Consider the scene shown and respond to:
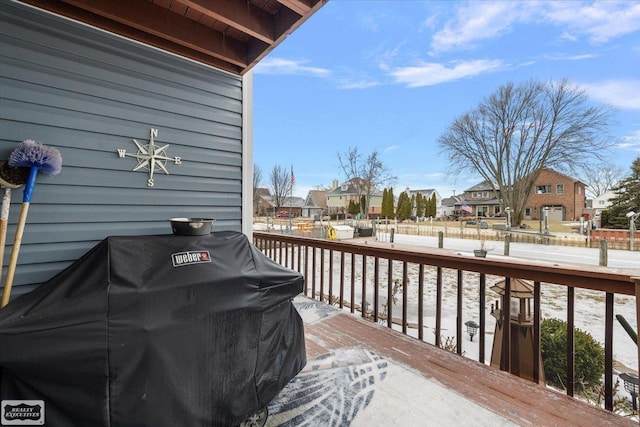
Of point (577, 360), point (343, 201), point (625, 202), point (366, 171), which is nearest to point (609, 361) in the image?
point (577, 360)

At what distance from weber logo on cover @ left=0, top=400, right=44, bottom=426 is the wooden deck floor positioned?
1.55 meters

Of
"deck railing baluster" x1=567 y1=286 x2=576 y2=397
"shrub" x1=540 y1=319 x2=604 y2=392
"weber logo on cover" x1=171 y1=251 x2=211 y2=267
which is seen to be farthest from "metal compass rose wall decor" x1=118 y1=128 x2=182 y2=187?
"shrub" x1=540 y1=319 x2=604 y2=392

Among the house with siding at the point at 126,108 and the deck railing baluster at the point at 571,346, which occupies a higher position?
the house with siding at the point at 126,108

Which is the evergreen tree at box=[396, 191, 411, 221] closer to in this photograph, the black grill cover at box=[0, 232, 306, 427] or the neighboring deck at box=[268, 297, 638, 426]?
the neighboring deck at box=[268, 297, 638, 426]

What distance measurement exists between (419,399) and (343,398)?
1.41 ft

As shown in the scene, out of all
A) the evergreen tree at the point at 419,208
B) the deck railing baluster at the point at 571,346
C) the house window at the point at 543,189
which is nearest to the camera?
the deck railing baluster at the point at 571,346

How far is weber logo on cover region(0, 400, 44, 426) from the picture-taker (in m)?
0.99

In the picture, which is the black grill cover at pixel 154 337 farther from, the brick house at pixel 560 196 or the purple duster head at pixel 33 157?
the brick house at pixel 560 196

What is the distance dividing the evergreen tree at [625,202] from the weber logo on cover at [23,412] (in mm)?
22947

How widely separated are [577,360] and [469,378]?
7.46 feet

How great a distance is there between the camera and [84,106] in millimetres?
1826

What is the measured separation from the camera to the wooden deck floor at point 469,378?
61.1 inches

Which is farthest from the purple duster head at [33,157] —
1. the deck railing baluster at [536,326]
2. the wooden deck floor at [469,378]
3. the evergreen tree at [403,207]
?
the evergreen tree at [403,207]

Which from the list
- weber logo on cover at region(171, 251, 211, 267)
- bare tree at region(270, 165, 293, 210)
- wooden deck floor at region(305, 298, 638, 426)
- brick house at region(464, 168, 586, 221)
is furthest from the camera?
bare tree at region(270, 165, 293, 210)
